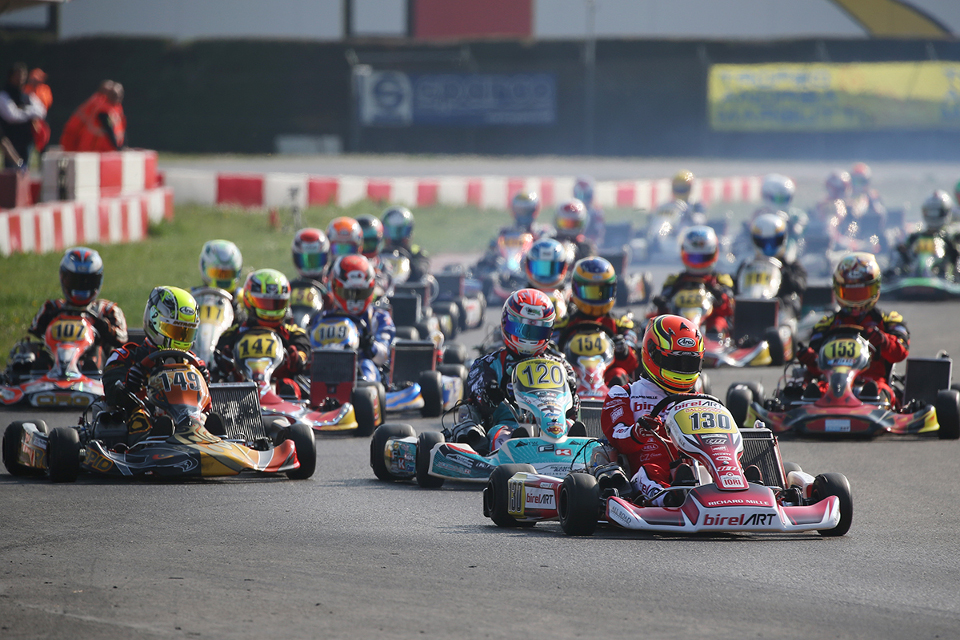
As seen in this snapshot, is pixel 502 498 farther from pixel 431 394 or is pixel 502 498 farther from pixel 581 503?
pixel 431 394

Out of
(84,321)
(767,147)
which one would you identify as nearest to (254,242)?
(84,321)

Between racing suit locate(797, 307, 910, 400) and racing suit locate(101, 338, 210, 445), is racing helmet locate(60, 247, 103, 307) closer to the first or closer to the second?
racing suit locate(101, 338, 210, 445)

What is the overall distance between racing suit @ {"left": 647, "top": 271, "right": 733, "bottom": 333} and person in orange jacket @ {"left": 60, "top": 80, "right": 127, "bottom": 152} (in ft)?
Result: 31.3

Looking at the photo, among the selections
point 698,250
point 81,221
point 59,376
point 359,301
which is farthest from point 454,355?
point 81,221

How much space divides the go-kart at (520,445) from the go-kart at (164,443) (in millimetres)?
460

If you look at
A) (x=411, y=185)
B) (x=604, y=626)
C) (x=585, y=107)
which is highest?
(x=585, y=107)

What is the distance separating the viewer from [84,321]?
36.4ft

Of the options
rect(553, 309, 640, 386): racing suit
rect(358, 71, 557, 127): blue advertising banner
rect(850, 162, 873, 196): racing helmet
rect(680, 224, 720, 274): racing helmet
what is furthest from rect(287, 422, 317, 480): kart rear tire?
rect(358, 71, 557, 127): blue advertising banner

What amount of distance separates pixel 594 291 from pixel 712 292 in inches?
125

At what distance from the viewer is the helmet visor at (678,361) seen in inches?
269

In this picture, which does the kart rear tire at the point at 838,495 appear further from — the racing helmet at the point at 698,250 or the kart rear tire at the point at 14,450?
the racing helmet at the point at 698,250

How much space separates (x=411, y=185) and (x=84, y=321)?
46.9 feet

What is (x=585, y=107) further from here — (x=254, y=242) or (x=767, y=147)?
(x=254, y=242)

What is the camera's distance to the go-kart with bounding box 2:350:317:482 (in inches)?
311
